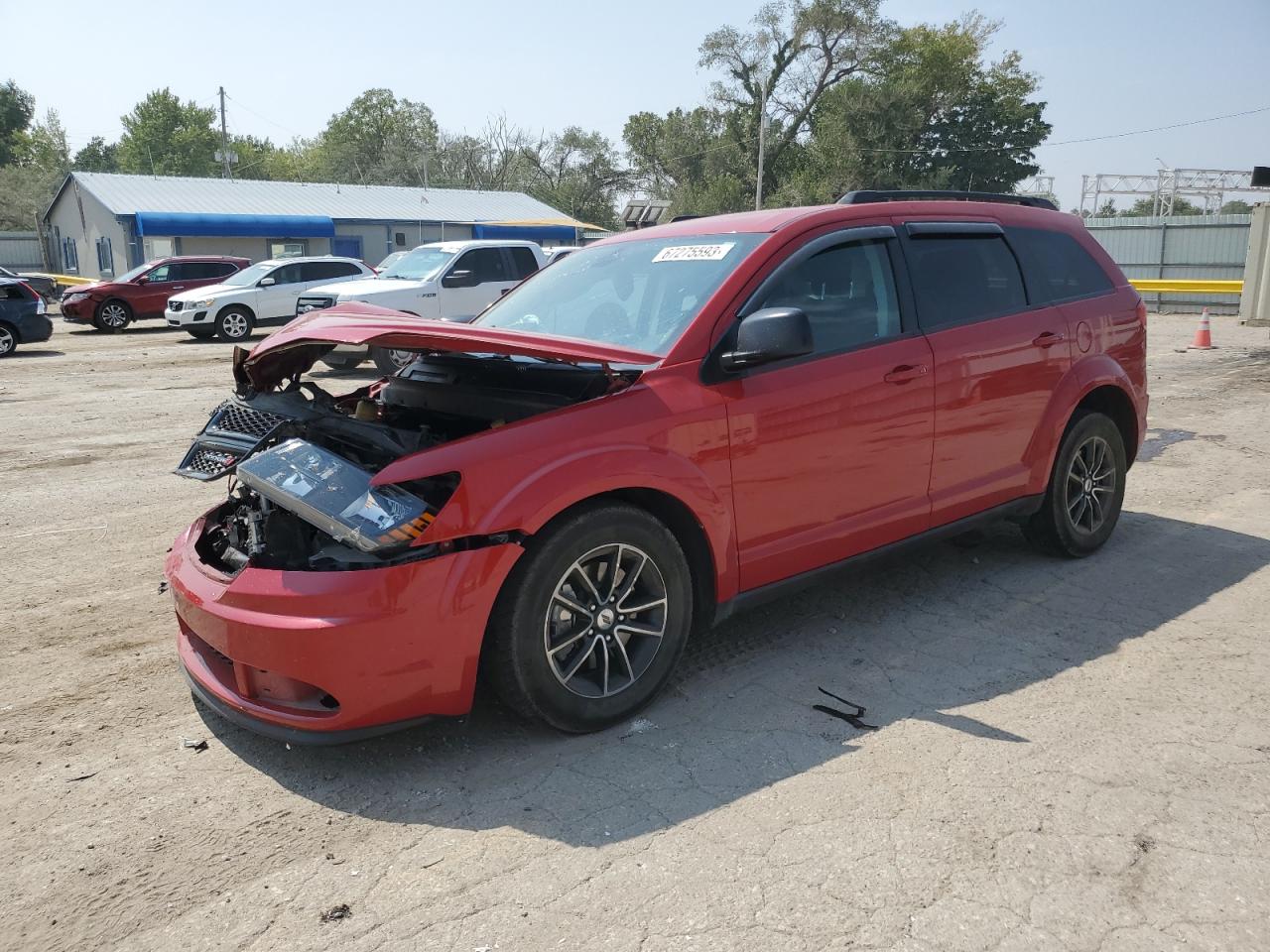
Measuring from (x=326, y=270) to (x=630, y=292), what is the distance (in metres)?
18.9

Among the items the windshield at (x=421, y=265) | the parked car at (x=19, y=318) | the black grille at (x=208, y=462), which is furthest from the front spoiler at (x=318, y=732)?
A: the parked car at (x=19, y=318)

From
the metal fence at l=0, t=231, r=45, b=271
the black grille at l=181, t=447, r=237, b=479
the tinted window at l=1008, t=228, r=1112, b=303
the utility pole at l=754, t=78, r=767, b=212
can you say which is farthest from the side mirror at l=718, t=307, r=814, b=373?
the metal fence at l=0, t=231, r=45, b=271

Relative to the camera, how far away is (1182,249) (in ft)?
87.6

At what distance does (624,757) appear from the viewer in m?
3.37

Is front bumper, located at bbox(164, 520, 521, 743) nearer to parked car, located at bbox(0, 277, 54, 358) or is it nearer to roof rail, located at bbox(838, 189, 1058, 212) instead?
roof rail, located at bbox(838, 189, 1058, 212)

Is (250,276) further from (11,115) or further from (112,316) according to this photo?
(11,115)

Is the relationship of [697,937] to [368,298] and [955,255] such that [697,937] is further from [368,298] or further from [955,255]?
[368,298]

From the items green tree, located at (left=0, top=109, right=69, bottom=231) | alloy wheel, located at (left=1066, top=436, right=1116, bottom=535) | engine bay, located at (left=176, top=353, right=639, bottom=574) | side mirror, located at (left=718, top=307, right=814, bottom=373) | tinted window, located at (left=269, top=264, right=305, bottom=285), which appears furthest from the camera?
green tree, located at (left=0, top=109, right=69, bottom=231)

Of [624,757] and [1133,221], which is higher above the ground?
[1133,221]

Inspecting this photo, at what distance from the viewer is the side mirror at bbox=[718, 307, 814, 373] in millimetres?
3561

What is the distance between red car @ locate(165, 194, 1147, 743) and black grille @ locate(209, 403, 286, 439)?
19 mm

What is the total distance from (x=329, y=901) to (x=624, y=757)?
109cm

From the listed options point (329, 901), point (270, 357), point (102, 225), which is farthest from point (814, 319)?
point (102, 225)

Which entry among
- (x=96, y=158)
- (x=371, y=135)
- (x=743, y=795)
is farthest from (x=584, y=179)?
(x=743, y=795)
